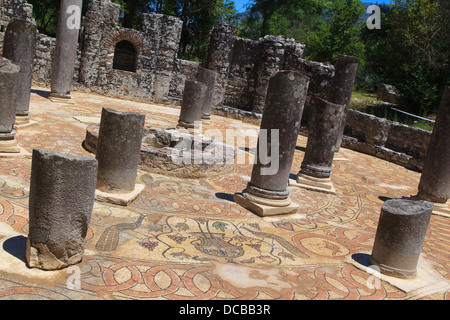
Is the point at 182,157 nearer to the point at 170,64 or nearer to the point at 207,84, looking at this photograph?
the point at 207,84

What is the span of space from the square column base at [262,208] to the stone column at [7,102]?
4.16 metres

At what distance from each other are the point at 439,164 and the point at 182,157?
515cm

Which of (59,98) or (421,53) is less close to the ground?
(421,53)

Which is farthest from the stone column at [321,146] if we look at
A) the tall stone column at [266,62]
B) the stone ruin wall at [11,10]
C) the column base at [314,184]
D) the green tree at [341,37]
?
the green tree at [341,37]

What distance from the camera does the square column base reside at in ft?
21.4

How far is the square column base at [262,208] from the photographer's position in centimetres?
651

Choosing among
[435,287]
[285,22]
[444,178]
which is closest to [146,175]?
[435,287]

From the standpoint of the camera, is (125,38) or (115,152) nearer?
(115,152)

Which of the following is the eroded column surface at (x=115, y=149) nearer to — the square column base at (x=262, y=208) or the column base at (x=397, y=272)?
the square column base at (x=262, y=208)

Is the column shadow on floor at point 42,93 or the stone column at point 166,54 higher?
the stone column at point 166,54

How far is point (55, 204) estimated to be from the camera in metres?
3.83

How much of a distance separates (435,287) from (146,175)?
16.7 feet

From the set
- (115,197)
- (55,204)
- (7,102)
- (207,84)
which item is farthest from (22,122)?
(207,84)

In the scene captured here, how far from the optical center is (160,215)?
582cm
